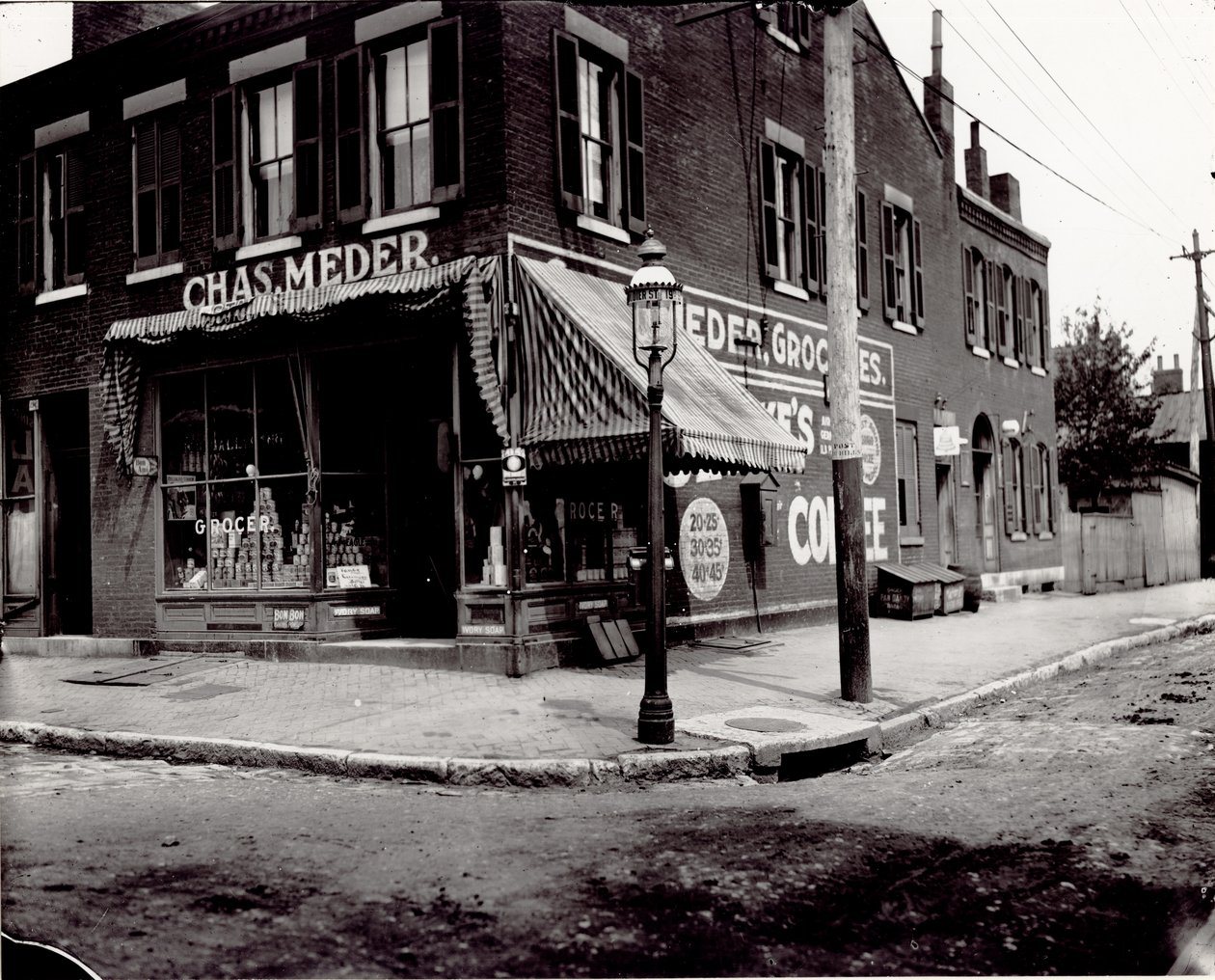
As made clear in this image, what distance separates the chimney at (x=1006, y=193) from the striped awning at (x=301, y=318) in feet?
60.5

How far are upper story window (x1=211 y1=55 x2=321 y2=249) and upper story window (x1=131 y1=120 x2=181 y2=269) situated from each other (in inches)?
29.9

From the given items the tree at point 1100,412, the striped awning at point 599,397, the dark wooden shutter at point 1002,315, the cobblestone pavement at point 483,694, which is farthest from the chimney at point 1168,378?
the striped awning at point 599,397

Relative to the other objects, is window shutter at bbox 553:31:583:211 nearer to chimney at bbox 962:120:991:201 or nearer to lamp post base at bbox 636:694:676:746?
lamp post base at bbox 636:694:676:746

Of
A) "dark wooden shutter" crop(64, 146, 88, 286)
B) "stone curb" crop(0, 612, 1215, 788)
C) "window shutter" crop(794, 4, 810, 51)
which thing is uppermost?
"window shutter" crop(794, 4, 810, 51)

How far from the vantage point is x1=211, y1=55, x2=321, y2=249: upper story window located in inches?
475

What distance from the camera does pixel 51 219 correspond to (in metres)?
14.0

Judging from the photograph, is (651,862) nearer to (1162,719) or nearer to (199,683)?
(1162,719)

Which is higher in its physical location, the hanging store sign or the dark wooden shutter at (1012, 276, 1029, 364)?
the dark wooden shutter at (1012, 276, 1029, 364)

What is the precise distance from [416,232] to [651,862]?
8.12 meters

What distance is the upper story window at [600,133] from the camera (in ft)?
37.6

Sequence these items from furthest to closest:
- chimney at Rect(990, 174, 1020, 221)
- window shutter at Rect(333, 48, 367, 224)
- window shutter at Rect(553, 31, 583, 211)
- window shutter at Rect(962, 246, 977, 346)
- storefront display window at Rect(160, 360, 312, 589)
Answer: chimney at Rect(990, 174, 1020, 221)
window shutter at Rect(962, 246, 977, 346)
storefront display window at Rect(160, 360, 312, 589)
window shutter at Rect(333, 48, 367, 224)
window shutter at Rect(553, 31, 583, 211)

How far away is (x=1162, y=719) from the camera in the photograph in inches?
324

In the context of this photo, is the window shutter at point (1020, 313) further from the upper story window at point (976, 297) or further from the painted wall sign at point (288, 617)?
the painted wall sign at point (288, 617)

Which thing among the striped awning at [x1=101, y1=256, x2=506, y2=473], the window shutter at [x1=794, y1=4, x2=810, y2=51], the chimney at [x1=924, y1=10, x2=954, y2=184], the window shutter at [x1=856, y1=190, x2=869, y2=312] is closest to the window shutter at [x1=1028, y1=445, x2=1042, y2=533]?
the chimney at [x1=924, y1=10, x2=954, y2=184]
